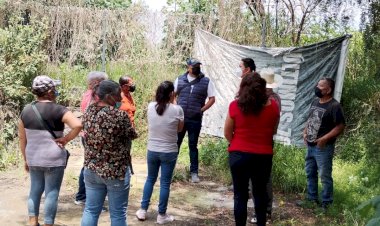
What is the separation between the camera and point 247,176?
13.3 ft

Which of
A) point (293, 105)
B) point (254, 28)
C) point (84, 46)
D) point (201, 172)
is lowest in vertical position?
point (201, 172)

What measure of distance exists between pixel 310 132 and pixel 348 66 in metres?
3.79

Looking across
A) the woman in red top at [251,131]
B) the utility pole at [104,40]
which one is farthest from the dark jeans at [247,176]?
the utility pole at [104,40]

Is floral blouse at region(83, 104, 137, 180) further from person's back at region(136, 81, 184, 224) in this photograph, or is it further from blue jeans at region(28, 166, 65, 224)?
person's back at region(136, 81, 184, 224)

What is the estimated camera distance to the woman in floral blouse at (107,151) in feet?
11.5

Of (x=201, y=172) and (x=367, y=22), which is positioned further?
(x=367, y=22)

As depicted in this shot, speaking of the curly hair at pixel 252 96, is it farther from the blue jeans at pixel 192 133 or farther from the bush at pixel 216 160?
the bush at pixel 216 160

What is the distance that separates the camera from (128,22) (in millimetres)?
9414

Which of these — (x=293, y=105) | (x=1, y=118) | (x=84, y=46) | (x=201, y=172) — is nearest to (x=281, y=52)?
(x=293, y=105)

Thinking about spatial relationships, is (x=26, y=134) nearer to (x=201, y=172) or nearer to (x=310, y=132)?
(x=310, y=132)

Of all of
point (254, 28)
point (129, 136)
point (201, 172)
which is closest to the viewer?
point (129, 136)

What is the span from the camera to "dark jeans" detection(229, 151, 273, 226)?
12.9 ft

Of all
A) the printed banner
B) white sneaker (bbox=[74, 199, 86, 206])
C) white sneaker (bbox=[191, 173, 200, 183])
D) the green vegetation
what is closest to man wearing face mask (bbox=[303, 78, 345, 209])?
the green vegetation

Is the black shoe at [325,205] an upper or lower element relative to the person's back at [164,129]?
lower
